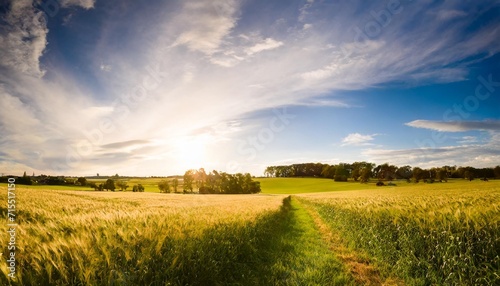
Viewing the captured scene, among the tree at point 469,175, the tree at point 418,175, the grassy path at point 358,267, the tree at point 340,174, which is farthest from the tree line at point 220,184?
the grassy path at point 358,267

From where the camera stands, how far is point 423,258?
6.57 m

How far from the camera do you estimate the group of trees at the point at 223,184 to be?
97.9 m

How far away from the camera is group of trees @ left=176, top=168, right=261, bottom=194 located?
9794cm

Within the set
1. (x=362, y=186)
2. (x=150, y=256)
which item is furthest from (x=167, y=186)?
(x=150, y=256)

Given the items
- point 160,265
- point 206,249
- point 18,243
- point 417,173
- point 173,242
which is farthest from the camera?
point 417,173

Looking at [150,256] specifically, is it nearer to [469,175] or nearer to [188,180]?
[188,180]

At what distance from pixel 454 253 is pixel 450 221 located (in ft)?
3.01

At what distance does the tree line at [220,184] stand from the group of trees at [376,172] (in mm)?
47983

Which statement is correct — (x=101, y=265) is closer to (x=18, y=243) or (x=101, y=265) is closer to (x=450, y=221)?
(x=18, y=243)

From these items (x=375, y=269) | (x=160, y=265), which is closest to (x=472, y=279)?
(x=375, y=269)

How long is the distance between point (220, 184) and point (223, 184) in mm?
1210

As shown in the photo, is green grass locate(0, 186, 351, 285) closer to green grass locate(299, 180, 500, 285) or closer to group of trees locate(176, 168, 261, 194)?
green grass locate(299, 180, 500, 285)

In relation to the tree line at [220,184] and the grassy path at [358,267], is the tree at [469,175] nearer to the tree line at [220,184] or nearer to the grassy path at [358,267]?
the tree line at [220,184]

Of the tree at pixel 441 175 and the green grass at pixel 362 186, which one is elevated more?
the tree at pixel 441 175
